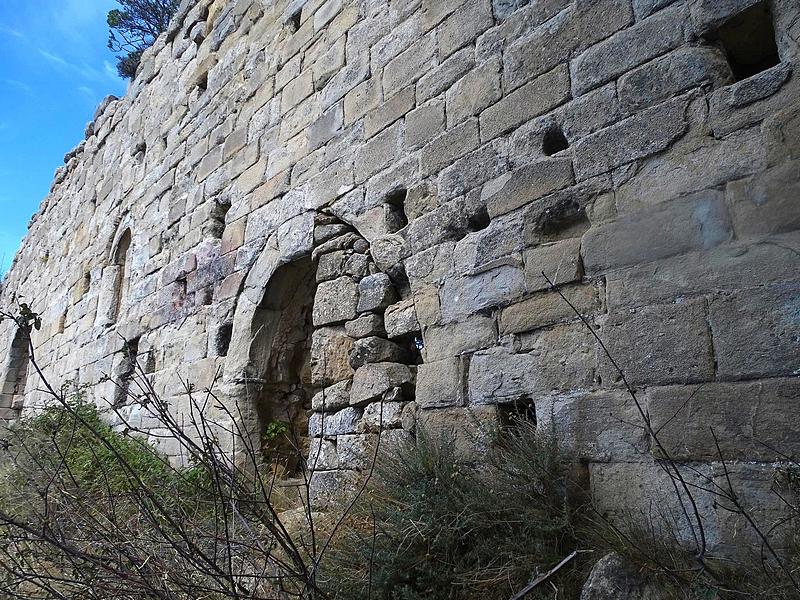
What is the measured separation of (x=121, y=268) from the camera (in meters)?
→ 7.17

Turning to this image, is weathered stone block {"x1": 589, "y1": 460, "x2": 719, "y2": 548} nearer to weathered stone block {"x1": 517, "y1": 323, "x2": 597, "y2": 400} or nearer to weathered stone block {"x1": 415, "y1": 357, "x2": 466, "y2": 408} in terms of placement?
weathered stone block {"x1": 517, "y1": 323, "x2": 597, "y2": 400}

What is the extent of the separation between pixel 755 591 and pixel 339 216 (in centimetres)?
292

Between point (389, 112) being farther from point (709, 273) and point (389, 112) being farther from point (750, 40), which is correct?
point (709, 273)

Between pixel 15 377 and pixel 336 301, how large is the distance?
891cm

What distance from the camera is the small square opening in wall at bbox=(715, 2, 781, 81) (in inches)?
94.1

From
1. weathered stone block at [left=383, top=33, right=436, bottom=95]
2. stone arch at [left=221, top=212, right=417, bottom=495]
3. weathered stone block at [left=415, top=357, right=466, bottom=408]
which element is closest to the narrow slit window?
stone arch at [left=221, top=212, right=417, bottom=495]

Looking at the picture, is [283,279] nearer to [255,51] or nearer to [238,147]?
[238,147]

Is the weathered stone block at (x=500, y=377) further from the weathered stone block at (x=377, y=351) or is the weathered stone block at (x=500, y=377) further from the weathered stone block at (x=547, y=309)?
the weathered stone block at (x=377, y=351)

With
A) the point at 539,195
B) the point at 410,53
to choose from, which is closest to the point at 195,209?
the point at 410,53

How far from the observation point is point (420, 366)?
312cm

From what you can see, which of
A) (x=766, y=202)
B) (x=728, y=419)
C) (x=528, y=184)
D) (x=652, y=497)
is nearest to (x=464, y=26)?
(x=528, y=184)

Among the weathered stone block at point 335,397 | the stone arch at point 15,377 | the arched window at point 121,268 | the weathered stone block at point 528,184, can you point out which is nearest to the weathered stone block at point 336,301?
the weathered stone block at point 335,397

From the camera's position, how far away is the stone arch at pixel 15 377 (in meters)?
10.1

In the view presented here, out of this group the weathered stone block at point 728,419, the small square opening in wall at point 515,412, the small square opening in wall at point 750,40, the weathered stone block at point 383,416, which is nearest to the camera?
the weathered stone block at point 728,419
